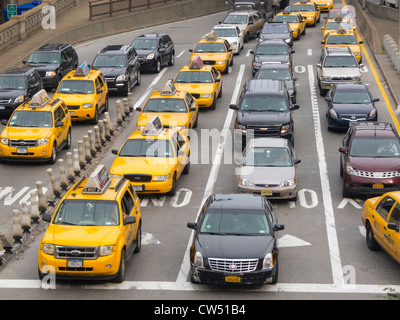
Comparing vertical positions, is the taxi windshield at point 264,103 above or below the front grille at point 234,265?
below

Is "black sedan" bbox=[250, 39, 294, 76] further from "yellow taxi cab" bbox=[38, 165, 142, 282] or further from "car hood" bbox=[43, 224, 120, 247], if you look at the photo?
"car hood" bbox=[43, 224, 120, 247]

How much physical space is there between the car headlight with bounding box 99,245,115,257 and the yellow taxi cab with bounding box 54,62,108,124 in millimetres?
14906

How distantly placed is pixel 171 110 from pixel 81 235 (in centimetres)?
1279

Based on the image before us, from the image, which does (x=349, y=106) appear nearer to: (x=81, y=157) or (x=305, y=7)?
(x=81, y=157)

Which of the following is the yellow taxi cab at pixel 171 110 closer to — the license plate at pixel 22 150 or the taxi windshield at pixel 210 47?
the license plate at pixel 22 150

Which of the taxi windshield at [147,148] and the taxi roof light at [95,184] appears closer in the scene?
the taxi roof light at [95,184]

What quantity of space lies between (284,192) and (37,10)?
106 feet

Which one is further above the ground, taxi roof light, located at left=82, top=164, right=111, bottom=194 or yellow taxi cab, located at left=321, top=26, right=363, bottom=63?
taxi roof light, located at left=82, top=164, right=111, bottom=194

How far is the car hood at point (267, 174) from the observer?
71.1ft

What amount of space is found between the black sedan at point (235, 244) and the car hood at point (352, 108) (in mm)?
11795

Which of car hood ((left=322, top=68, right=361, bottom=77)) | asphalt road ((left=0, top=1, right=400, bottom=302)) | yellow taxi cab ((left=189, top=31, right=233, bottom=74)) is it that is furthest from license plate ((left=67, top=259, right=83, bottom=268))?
yellow taxi cab ((left=189, top=31, right=233, bottom=74))

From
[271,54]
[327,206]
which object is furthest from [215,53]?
[327,206]

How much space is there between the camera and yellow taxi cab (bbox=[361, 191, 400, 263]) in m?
16.6

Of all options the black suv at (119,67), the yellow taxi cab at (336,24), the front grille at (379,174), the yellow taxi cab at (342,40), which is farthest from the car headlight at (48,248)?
the yellow taxi cab at (336,24)
